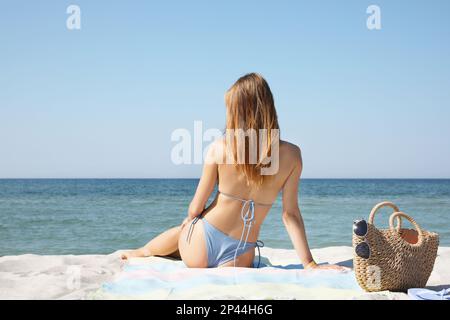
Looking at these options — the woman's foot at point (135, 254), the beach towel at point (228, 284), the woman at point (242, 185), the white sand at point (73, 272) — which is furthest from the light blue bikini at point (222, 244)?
the white sand at point (73, 272)

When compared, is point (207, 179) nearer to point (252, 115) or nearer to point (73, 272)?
point (252, 115)

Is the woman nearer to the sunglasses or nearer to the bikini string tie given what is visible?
the bikini string tie

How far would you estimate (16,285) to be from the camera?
362cm

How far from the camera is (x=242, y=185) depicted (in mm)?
3637

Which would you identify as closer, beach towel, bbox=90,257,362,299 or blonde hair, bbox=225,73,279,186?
beach towel, bbox=90,257,362,299

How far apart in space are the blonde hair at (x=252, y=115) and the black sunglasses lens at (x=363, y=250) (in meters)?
0.88

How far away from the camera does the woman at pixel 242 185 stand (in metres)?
3.47

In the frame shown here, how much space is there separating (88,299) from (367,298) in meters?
1.72

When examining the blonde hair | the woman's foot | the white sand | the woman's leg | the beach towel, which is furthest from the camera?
the woman's foot

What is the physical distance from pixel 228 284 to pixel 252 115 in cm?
118

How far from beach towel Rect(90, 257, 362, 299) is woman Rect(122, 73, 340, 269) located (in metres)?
0.19

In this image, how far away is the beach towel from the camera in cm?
308

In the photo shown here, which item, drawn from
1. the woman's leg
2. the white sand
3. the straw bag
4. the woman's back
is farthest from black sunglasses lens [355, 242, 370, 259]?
the woman's leg
